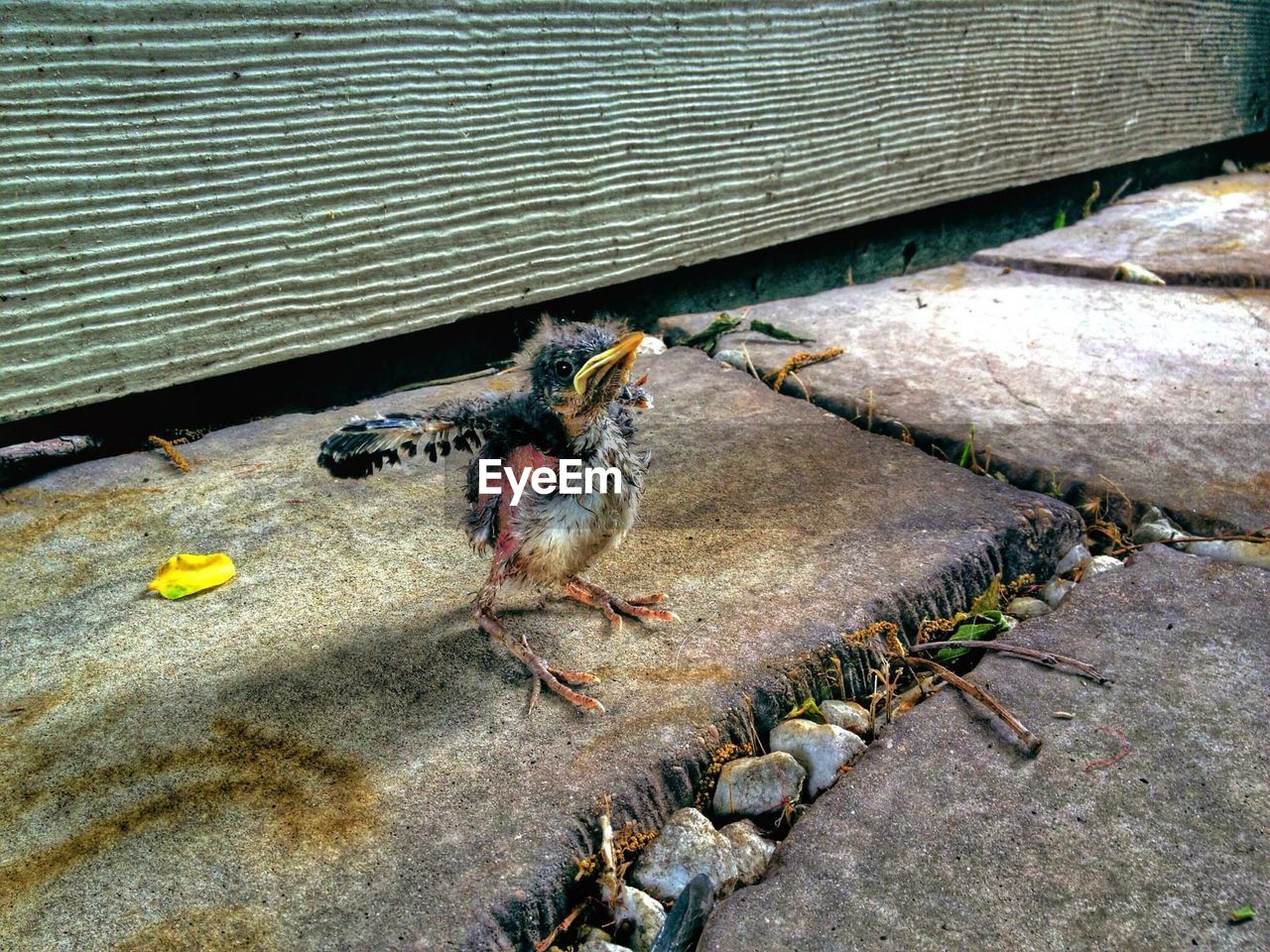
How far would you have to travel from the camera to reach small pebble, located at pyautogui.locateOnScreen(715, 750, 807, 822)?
1.87 m

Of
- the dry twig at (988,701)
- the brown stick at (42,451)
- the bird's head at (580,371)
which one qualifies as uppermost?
the bird's head at (580,371)

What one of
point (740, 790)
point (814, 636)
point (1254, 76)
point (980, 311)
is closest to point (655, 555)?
point (814, 636)

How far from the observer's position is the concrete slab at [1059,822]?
1.54m

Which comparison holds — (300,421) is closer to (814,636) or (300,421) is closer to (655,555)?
(655,555)

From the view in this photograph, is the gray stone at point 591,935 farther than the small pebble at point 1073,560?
No

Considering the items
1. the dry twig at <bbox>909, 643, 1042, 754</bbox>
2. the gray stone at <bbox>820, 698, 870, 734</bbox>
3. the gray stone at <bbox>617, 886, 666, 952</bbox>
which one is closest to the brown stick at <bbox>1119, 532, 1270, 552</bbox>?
the dry twig at <bbox>909, 643, 1042, 754</bbox>

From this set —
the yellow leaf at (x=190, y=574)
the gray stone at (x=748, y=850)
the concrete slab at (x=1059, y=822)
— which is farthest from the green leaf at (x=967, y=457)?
the yellow leaf at (x=190, y=574)

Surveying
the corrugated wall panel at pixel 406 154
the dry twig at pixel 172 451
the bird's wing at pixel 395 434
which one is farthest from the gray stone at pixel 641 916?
the corrugated wall panel at pixel 406 154

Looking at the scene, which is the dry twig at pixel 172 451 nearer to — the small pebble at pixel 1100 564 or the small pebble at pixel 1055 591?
the small pebble at pixel 1055 591

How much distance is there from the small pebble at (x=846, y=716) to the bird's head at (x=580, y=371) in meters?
0.79

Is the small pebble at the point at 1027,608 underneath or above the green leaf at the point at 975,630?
underneath

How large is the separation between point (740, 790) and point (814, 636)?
41 centimetres

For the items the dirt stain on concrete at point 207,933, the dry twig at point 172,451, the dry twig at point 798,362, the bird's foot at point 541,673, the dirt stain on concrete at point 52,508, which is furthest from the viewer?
the dry twig at point 798,362

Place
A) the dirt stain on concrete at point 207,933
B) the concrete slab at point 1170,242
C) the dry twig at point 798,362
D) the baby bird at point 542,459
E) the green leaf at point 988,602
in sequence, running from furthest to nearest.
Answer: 1. the concrete slab at point 1170,242
2. the dry twig at point 798,362
3. the green leaf at point 988,602
4. the baby bird at point 542,459
5. the dirt stain on concrete at point 207,933
